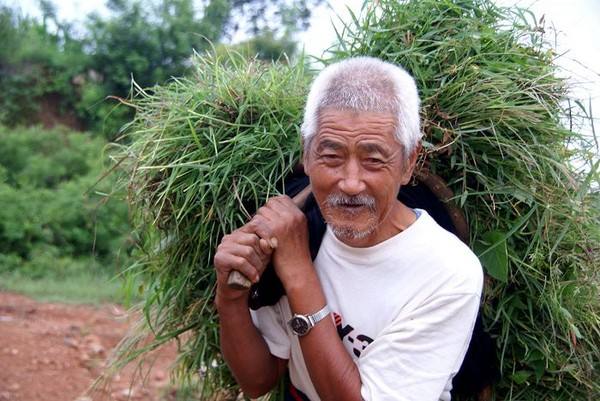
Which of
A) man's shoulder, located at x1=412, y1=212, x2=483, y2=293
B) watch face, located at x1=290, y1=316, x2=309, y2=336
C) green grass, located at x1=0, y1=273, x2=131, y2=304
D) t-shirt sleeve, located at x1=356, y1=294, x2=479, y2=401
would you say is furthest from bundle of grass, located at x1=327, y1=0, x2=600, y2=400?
green grass, located at x1=0, y1=273, x2=131, y2=304

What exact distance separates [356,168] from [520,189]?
46cm

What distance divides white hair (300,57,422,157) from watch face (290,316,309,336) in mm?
423

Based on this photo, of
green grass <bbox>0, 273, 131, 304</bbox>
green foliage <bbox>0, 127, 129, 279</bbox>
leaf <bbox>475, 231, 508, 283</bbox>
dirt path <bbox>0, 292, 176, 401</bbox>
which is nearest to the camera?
leaf <bbox>475, 231, 508, 283</bbox>

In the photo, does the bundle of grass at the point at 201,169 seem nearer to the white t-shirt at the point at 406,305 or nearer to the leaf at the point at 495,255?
the white t-shirt at the point at 406,305

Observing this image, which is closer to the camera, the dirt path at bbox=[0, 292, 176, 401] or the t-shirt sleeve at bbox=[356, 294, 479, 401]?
the t-shirt sleeve at bbox=[356, 294, 479, 401]

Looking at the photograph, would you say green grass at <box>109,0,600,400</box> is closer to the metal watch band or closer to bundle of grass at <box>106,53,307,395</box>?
bundle of grass at <box>106,53,307,395</box>

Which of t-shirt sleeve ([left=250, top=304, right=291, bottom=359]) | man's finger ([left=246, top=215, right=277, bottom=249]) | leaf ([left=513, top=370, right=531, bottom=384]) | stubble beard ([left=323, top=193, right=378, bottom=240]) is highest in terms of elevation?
stubble beard ([left=323, top=193, right=378, bottom=240])

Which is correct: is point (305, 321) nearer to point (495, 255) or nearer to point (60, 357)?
point (495, 255)

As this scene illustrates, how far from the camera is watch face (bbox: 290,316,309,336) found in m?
1.82

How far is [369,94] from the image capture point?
1.76m

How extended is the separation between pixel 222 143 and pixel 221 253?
409mm

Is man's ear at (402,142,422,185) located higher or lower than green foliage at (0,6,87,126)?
higher

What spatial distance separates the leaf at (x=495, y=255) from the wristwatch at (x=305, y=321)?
43 cm

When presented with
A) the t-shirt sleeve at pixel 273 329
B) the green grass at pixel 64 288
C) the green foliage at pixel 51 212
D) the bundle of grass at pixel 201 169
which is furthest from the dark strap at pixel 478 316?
the green foliage at pixel 51 212
